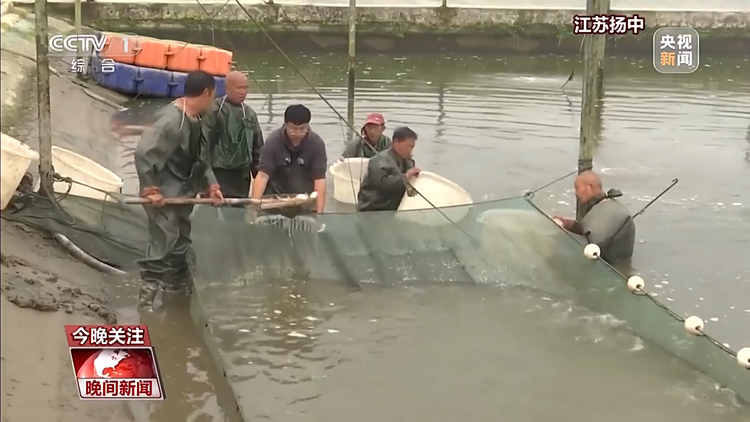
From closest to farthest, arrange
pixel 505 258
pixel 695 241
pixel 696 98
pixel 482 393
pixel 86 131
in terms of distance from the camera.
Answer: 1. pixel 482 393
2. pixel 505 258
3. pixel 695 241
4. pixel 86 131
5. pixel 696 98

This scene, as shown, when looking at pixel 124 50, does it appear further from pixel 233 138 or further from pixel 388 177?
pixel 388 177

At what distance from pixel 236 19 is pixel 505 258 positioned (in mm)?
14343

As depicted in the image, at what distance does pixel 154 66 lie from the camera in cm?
1272

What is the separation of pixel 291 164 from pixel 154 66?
7.38 meters

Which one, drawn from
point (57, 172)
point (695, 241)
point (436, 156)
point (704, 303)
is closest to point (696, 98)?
point (436, 156)

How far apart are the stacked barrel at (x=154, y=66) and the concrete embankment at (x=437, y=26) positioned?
19.1ft

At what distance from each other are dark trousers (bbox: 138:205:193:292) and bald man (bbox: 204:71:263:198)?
0.93m

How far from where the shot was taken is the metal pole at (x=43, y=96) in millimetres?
5719

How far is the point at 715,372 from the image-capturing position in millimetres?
4262

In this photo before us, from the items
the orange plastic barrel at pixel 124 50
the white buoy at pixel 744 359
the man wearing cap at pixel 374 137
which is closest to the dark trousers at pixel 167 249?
the man wearing cap at pixel 374 137

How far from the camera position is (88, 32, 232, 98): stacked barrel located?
41.1 feet

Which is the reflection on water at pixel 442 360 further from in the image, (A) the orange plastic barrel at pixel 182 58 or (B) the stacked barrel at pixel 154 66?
(A) the orange plastic barrel at pixel 182 58

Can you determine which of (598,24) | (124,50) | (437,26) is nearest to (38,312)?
(598,24)

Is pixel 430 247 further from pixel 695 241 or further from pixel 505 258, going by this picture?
pixel 695 241
